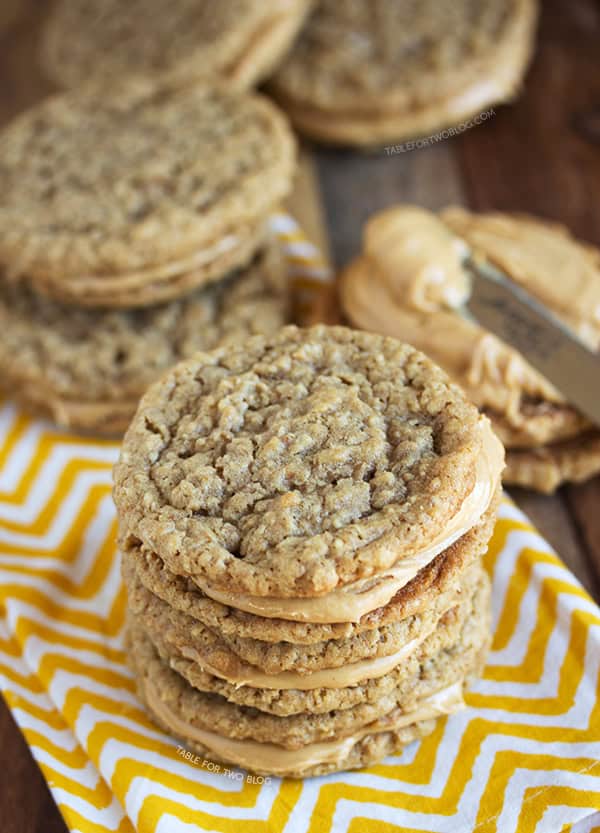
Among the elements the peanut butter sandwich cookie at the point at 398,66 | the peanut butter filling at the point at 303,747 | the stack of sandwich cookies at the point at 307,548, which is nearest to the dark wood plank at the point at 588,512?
the stack of sandwich cookies at the point at 307,548

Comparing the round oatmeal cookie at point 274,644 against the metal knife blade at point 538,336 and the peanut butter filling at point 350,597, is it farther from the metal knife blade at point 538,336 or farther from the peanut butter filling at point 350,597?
the metal knife blade at point 538,336

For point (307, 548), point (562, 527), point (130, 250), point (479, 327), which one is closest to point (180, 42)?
point (130, 250)

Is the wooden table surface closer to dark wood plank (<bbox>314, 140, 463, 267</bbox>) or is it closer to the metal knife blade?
dark wood plank (<bbox>314, 140, 463, 267</bbox>)

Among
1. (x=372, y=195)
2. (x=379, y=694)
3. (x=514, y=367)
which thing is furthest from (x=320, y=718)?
(x=372, y=195)

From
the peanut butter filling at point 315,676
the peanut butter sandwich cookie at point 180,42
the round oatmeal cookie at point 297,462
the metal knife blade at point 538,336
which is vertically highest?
the peanut butter sandwich cookie at point 180,42

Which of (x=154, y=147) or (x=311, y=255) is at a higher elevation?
(x=154, y=147)

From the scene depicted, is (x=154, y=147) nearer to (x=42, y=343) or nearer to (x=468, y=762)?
(x=42, y=343)

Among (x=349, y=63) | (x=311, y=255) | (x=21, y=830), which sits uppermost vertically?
(x=349, y=63)
